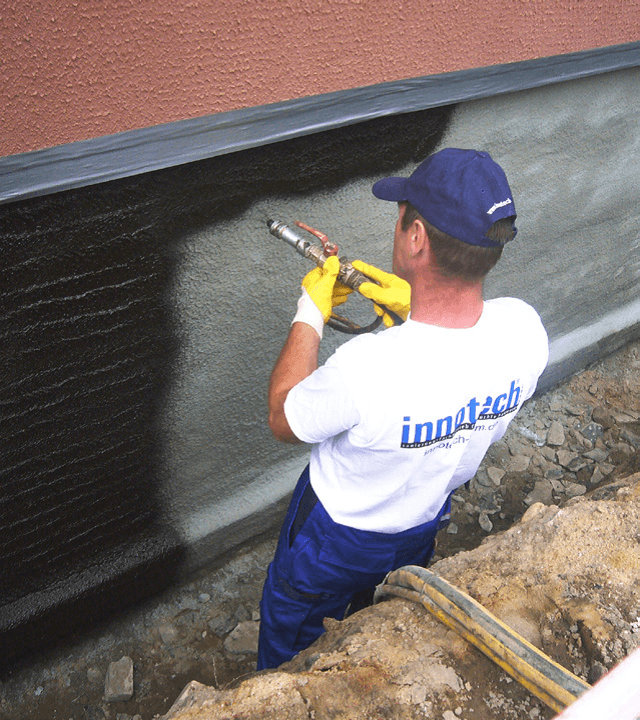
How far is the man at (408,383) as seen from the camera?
145cm

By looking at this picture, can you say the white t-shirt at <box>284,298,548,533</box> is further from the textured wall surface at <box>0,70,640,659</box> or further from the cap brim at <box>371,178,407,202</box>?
the textured wall surface at <box>0,70,640,659</box>

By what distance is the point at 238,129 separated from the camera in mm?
1741

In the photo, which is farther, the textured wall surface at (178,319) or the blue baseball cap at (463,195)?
the textured wall surface at (178,319)

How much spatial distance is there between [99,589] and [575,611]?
180 cm

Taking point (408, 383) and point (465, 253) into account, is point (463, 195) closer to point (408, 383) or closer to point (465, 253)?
point (465, 253)

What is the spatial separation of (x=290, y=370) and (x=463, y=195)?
23.7 inches

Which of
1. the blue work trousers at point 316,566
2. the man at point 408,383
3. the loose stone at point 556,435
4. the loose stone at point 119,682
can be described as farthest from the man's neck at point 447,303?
the loose stone at point 556,435

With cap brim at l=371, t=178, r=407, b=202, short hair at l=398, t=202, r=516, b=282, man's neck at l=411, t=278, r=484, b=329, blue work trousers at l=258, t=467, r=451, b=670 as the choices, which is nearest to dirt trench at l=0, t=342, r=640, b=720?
blue work trousers at l=258, t=467, r=451, b=670

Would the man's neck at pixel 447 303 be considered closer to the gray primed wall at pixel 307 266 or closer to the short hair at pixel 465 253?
the short hair at pixel 465 253

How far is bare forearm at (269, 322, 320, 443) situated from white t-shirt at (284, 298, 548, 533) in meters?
0.07

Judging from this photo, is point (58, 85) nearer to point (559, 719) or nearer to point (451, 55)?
point (451, 55)

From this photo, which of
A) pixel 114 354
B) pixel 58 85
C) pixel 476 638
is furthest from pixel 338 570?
pixel 58 85

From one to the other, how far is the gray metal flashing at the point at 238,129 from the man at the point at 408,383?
0.33m

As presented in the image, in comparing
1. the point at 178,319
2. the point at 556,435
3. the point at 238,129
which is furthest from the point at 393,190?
the point at 556,435
